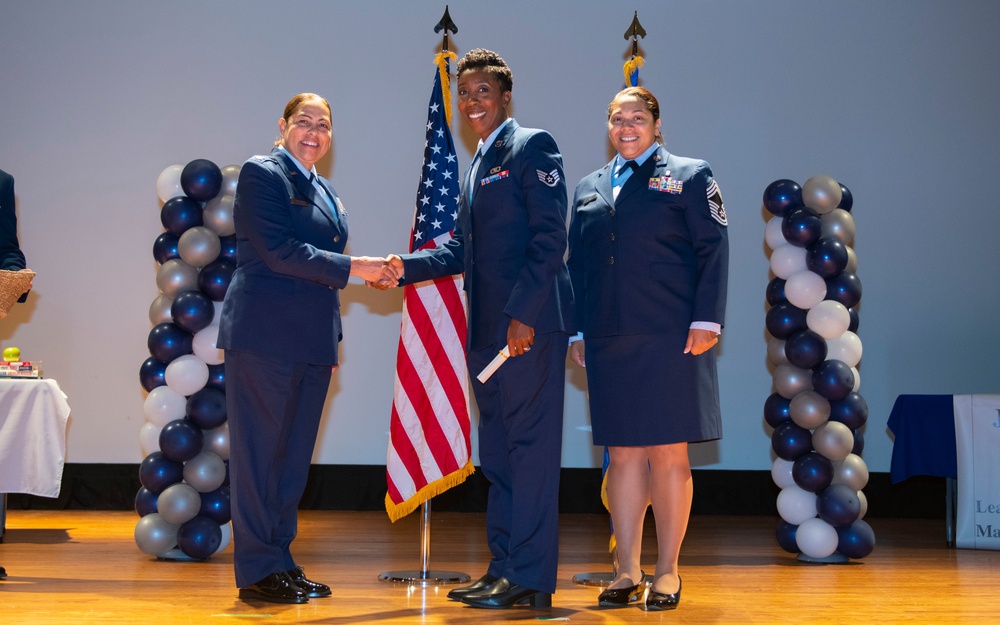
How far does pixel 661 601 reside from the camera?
3.20 m

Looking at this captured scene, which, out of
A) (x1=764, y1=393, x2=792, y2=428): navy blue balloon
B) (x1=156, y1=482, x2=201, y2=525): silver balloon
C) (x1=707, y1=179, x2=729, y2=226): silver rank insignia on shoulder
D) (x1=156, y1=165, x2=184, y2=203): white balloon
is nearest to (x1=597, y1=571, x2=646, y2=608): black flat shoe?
(x1=707, y1=179, x2=729, y2=226): silver rank insignia on shoulder

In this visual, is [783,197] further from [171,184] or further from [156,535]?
[156,535]

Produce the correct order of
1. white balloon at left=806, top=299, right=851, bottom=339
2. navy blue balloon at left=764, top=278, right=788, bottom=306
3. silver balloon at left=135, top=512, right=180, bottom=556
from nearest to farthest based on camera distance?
silver balloon at left=135, top=512, right=180, bottom=556, white balloon at left=806, top=299, right=851, bottom=339, navy blue balloon at left=764, top=278, right=788, bottom=306

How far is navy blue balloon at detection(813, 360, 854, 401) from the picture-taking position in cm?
453

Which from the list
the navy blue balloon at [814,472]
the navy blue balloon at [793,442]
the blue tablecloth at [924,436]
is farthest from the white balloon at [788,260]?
the blue tablecloth at [924,436]

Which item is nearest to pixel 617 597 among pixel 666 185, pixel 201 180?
pixel 666 185

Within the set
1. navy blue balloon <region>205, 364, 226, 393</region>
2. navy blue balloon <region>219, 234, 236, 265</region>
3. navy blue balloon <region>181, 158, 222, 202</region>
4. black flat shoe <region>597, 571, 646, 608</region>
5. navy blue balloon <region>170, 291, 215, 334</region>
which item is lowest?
black flat shoe <region>597, 571, 646, 608</region>

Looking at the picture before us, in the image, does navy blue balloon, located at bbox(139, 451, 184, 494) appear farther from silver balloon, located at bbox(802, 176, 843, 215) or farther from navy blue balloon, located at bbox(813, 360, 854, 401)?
silver balloon, located at bbox(802, 176, 843, 215)

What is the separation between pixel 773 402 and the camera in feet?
15.6

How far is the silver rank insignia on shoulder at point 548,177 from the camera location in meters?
3.10

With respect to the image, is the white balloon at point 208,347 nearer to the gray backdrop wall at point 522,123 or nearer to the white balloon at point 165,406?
the white balloon at point 165,406

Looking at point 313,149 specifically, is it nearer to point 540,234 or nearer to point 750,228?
point 540,234

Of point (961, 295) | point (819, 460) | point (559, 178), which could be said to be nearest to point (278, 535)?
point (559, 178)

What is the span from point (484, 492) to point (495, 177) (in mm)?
3364
